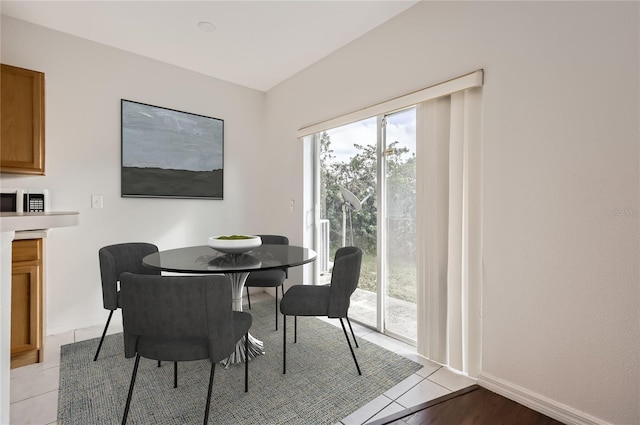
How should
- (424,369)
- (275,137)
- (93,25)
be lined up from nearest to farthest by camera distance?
(424,369), (93,25), (275,137)

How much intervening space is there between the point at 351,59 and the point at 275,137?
Result: 139 cm

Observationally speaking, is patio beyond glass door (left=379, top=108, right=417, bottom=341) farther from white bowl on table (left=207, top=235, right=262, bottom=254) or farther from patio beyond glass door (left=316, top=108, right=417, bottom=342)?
white bowl on table (left=207, top=235, right=262, bottom=254)

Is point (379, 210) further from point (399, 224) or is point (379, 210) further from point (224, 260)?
point (224, 260)

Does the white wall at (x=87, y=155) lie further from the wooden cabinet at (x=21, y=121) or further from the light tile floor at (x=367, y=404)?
the light tile floor at (x=367, y=404)

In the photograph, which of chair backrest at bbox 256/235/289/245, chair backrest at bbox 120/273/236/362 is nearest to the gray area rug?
chair backrest at bbox 120/273/236/362

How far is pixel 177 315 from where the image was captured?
1.29 meters

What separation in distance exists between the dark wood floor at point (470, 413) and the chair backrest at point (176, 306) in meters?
0.97

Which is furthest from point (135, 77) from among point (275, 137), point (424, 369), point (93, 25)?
point (424, 369)

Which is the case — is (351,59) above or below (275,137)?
above

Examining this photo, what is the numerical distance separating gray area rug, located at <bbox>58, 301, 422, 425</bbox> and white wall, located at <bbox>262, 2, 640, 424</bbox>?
0.80 meters

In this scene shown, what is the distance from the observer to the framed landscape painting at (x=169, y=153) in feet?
9.73

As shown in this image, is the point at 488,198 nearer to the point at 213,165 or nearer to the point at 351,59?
the point at 351,59

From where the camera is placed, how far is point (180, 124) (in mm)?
3250

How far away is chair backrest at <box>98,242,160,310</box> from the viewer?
6.55ft
